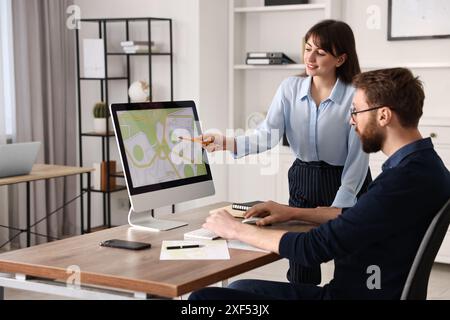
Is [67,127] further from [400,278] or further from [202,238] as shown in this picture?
[400,278]

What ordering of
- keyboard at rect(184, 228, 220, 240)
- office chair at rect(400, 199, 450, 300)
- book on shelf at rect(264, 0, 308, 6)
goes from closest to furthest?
office chair at rect(400, 199, 450, 300), keyboard at rect(184, 228, 220, 240), book on shelf at rect(264, 0, 308, 6)

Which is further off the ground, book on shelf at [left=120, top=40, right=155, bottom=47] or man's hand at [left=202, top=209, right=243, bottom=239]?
book on shelf at [left=120, top=40, right=155, bottom=47]

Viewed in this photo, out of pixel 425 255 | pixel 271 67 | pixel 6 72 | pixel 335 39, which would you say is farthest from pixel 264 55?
pixel 425 255

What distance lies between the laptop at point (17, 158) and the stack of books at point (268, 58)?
1.84m

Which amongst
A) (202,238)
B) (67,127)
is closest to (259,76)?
(67,127)

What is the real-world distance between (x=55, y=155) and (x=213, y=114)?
4.29 ft

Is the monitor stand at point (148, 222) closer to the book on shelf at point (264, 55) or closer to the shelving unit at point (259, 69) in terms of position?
the shelving unit at point (259, 69)

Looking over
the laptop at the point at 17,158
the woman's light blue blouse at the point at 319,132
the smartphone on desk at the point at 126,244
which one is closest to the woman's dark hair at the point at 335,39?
the woman's light blue blouse at the point at 319,132

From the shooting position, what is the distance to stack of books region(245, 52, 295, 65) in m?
5.40

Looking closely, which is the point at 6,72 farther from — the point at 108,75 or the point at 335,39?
the point at 335,39

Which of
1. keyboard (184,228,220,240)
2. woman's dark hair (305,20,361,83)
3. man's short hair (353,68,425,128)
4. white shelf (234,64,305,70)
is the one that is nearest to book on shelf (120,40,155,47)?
white shelf (234,64,305,70)

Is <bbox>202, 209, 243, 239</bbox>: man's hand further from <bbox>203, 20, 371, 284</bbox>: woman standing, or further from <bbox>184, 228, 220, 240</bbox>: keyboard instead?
<bbox>203, 20, 371, 284</bbox>: woman standing

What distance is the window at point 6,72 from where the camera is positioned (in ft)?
17.7

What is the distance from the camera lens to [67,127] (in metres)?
5.94
